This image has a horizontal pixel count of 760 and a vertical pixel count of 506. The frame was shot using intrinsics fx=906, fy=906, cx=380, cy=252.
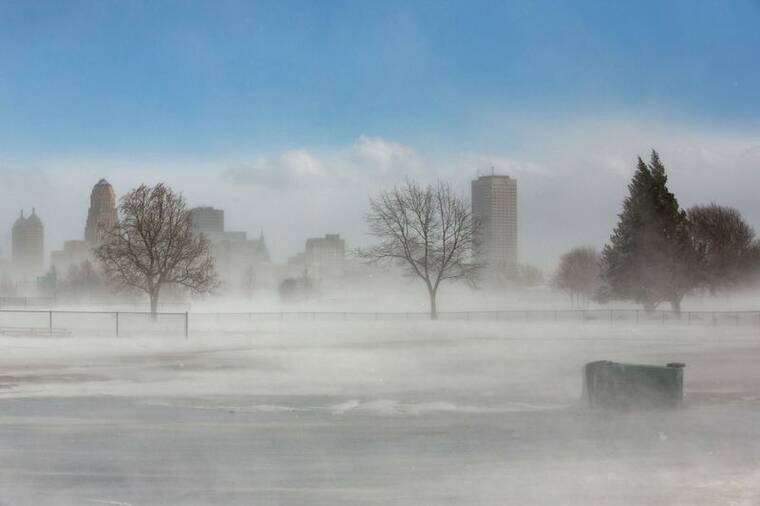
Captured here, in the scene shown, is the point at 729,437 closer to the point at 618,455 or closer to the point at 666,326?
the point at 618,455

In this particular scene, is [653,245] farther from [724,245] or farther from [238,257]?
[238,257]

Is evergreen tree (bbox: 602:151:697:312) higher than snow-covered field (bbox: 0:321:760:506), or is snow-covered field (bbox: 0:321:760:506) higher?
evergreen tree (bbox: 602:151:697:312)

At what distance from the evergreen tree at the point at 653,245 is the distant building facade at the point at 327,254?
19866mm

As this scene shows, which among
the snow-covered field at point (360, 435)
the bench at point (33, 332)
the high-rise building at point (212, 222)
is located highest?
the high-rise building at point (212, 222)

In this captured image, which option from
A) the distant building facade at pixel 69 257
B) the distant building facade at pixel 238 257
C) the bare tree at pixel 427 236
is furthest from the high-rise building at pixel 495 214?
the distant building facade at pixel 69 257

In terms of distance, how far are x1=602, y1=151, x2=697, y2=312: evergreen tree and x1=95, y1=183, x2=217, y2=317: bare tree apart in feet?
92.5

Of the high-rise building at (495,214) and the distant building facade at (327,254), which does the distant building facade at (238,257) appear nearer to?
the distant building facade at (327,254)

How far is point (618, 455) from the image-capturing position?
1099 cm

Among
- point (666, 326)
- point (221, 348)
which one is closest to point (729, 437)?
point (221, 348)

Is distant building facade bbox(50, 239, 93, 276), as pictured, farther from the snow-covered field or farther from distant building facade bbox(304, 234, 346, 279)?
the snow-covered field

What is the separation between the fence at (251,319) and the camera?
1708 inches

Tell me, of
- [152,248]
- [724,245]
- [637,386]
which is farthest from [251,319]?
[637,386]

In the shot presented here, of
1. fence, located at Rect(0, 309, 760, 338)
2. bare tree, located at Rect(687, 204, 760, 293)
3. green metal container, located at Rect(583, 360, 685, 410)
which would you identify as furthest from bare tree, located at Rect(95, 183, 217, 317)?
green metal container, located at Rect(583, 360, 685, 410)

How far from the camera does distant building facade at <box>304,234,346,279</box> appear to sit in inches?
2643
